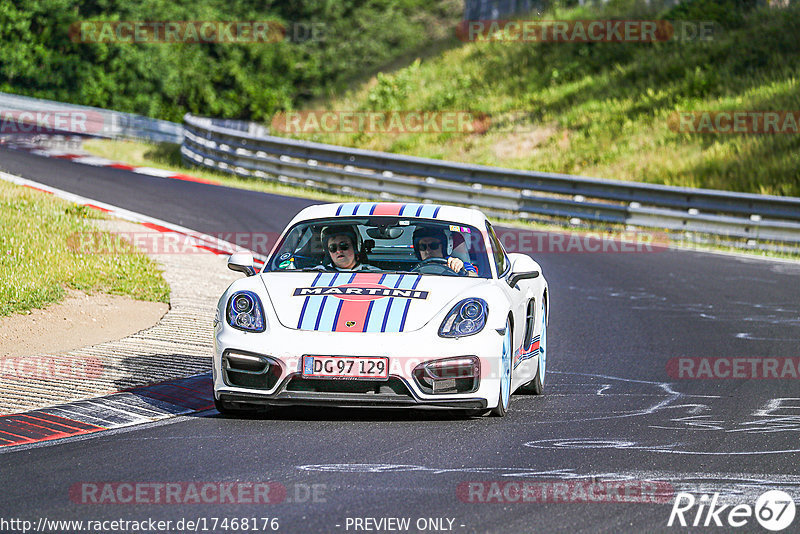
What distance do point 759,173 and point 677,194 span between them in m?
5.04

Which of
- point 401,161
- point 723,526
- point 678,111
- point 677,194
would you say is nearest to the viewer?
point 723,526

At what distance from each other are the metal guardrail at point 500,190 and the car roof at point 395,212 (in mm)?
12299

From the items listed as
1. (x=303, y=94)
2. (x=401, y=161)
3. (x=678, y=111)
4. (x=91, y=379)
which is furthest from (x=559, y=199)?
(x=303, y=94)

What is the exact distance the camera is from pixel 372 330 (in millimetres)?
6836

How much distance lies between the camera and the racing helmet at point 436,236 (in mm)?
8047

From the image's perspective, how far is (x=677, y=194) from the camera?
20.8 m

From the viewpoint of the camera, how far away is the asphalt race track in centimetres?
503

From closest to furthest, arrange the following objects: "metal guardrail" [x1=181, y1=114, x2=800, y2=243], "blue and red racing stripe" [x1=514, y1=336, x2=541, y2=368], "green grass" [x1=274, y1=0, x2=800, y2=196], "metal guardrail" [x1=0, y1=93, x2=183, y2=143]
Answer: "blue and red racing stripe" [x1=514, y1=336, x2=541, y2=368]
"metal guardrail" [x1=181, y1=114, x2=800, y2=243]
"green grass" [x1=274, y1=0, x2=800, y2=196]
"metal guardrail" [x1=0, y1=93, x2=183, y2=143]

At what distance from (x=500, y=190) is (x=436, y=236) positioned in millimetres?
15448

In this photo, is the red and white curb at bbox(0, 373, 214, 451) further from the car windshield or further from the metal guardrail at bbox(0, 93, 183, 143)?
the metal guardrail at bbox(0, 93, 183, 143)

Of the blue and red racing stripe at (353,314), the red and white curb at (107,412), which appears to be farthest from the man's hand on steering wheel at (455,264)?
the red and white curb at (107,412)

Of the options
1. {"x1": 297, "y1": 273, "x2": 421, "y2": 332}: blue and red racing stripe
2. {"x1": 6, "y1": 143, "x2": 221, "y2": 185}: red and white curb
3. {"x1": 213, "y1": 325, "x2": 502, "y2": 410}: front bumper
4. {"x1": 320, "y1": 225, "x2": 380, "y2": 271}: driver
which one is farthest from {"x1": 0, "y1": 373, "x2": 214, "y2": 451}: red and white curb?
{"x1": 6, "y1": 143, "x2": 221, "y2": 185}: red and white curb

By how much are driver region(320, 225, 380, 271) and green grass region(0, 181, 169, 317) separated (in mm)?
3889

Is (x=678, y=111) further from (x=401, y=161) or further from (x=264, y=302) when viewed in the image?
(x=264, y=302)
